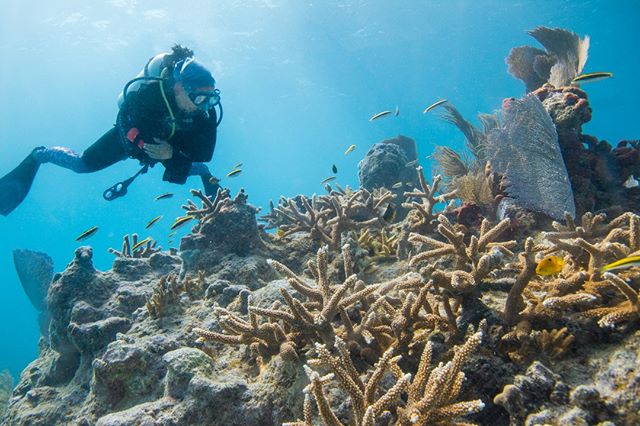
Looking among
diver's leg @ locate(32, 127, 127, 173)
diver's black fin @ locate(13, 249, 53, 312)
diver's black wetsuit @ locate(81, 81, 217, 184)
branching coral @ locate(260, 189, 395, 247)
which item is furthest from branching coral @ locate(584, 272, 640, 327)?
diver's black fin @ locate(13, 249, 53, 312)

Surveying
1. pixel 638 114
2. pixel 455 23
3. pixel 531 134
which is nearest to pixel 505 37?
pixel 455 23

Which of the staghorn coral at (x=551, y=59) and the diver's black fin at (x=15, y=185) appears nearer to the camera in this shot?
the staghorn coral at (x=551, y=59)

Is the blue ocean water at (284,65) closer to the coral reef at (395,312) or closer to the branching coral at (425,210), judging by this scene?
the branching coral at (425,210)

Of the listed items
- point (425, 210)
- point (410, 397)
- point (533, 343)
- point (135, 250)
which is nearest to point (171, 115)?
point (135, 250)

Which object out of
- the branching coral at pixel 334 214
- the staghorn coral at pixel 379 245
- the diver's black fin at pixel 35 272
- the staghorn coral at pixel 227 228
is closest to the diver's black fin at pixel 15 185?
the staghorn coral at pixel 227 228

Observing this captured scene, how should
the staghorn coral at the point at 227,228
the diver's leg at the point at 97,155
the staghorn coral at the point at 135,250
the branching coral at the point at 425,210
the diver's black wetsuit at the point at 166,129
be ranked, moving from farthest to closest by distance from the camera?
the staghorn coral at the point at 135,250 → the diver's leg at the point at 97,155 → the diver's black wetsuit at the point at 166,129 → the staghorn coral at the point at 227,228 → the branching coral at the point at 425,210

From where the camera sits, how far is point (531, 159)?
467 centimetres

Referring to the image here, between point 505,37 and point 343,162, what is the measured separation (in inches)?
3480

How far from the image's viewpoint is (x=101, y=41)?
44.6 m

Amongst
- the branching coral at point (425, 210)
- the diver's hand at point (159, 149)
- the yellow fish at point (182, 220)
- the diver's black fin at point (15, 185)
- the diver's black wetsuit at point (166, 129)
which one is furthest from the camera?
the diver's black fin at point (15, 185)

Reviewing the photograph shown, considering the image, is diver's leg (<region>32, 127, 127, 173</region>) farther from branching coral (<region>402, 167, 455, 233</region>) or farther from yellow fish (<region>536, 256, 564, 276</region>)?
yellow fish (<region>536, 256, 564, 276</region>)

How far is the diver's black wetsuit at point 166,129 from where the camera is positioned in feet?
21.0

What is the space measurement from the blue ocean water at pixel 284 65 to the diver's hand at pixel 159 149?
16.4 m

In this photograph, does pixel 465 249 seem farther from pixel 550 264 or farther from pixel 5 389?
pixel 5 389
